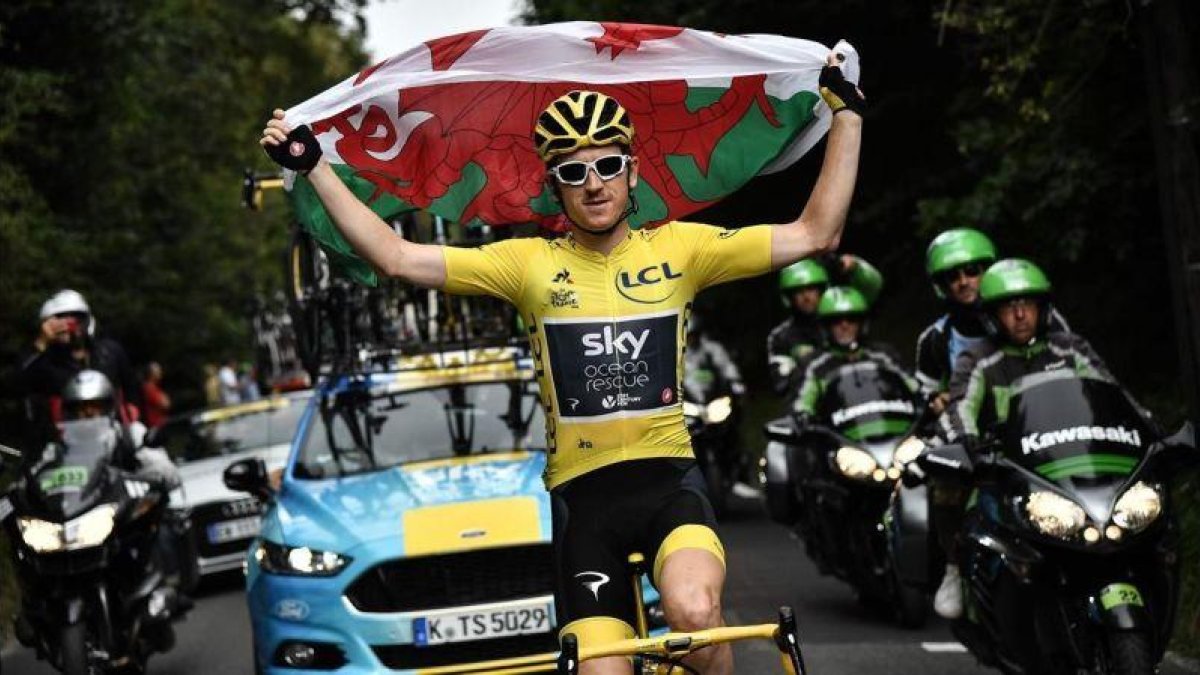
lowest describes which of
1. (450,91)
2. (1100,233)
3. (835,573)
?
(835,573)

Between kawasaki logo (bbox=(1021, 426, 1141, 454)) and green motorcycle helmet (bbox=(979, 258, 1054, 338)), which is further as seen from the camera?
green motorcycle helmet (bbox=(979, 258, 1054, 338))

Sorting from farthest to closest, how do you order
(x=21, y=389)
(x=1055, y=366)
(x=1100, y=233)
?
1. (x=1100, y=233)
2. (x=21, y=389)
3. (x=1055, y=366)

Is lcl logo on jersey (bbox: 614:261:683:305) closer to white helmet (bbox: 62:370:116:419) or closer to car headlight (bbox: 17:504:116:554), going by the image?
car headlight (bbox: 17:504:116:554)

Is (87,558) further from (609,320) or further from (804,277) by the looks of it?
(804,277)

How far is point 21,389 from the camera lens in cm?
1198

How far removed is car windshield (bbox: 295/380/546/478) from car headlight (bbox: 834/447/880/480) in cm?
185

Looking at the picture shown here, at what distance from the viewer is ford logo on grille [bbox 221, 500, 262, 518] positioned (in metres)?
15.8

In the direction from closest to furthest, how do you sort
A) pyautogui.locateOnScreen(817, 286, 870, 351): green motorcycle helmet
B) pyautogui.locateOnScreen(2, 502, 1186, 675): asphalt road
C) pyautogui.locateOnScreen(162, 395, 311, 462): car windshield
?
pyautogui.locateOnScreen(2, 502, 1186, 675): asphalt road
pyautogui.locateOnScreen(817, 286, 870, 351): green motorcycle helmet
pyautogui.locateOnScreen(162, 395, 311, 462): car windshield

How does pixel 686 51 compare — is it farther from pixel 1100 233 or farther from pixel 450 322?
pixel 1100 233

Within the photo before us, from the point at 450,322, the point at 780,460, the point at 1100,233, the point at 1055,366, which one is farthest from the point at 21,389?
the point at 1100,233

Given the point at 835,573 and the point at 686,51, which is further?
the point at 835,573

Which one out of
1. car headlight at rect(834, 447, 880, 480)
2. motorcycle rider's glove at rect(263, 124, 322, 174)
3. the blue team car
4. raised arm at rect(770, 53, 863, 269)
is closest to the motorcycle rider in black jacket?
the blue team car

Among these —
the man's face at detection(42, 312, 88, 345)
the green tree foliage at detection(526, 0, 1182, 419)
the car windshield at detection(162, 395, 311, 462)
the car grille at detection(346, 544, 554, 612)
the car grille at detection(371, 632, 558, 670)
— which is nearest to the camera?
the car grille at detection(371, 632, 558, 670)

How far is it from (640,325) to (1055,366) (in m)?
2.61
